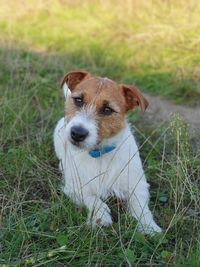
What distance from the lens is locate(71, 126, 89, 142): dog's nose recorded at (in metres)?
3.88

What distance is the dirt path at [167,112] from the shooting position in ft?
19.7

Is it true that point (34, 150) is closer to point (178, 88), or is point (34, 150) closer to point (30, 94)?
→ point (30, 94)

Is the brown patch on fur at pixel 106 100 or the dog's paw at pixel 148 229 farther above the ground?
the brown patch on fur at pixel 106 100

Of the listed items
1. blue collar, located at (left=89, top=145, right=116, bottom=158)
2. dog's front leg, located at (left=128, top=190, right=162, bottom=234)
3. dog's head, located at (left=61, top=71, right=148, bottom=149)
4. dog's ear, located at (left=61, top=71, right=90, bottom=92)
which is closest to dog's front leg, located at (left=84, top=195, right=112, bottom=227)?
dog's front leg, located at (left=128, top=190, right=162, bottom=234)

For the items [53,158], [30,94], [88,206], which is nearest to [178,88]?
[30,94]

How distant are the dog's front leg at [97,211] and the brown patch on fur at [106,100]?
1.56 ft

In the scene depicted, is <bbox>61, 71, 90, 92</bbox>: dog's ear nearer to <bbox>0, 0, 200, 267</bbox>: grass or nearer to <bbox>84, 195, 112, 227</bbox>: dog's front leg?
<bbox>0, 0, 200, 267</bbox>: grass

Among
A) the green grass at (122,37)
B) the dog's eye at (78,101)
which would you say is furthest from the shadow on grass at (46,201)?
the dog's eye at (78,101)

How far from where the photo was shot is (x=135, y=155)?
4.45 metres

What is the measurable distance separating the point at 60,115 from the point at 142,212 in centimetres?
212

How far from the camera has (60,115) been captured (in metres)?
5.89

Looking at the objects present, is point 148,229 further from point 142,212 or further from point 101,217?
point 101,217

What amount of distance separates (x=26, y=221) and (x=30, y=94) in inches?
98.7

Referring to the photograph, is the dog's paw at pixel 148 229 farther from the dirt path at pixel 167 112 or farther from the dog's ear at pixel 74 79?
the dirt path at pixel 167 112
